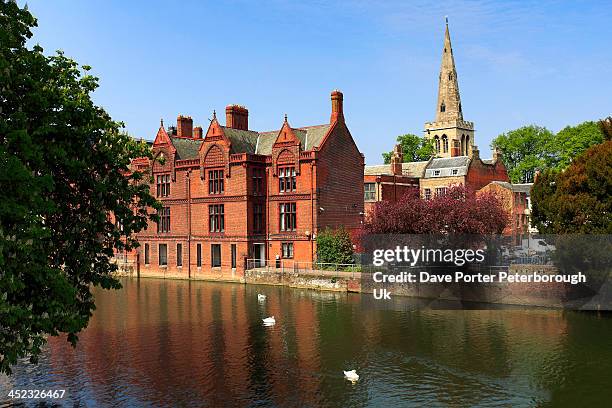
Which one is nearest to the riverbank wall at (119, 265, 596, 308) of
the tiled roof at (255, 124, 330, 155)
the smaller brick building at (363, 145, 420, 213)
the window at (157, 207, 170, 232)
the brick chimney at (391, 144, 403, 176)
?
the window at (157, 207, 170, 232)

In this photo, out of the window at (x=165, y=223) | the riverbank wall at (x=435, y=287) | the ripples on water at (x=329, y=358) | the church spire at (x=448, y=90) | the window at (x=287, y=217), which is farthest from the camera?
the church spire at (x=448, y=90)

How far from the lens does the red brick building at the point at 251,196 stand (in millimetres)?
56562

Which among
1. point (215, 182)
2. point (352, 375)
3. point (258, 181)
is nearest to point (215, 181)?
point (215, 182)

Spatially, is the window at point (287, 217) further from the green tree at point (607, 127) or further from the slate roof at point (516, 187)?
the slate roof at point (516, 187)

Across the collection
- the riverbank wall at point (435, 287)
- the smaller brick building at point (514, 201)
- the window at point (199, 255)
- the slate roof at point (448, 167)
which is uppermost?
the slate roof at point (448, 167)

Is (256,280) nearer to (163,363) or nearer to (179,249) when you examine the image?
(179,249)

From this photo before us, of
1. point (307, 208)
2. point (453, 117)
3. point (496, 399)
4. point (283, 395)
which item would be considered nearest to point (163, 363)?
point (283, 395)

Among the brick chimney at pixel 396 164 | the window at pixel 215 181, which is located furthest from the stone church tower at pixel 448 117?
the window at pixel 215 181

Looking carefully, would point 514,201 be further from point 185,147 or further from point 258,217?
point 185,147

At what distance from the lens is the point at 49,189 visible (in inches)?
651

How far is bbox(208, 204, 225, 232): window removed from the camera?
59125 mm

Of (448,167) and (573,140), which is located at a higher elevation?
(573,140)

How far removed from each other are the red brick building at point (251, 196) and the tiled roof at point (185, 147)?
0.23 meters

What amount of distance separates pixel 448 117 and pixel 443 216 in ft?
298
